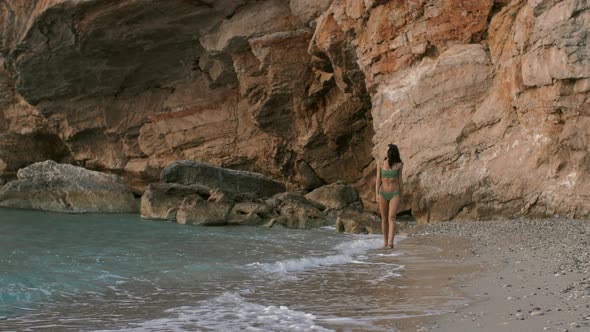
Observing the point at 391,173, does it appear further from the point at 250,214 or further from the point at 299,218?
the point at 250,214

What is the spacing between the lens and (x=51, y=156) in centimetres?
2667

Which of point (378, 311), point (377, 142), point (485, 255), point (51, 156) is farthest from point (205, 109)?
point (378, 311)

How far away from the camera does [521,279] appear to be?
4887 millimetres

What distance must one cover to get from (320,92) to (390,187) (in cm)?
1093

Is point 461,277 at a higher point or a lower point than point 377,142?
lower

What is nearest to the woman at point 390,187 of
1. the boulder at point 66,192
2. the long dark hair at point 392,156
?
the long dark hair at point 392,156

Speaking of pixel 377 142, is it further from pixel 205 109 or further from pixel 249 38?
pixel 205 109

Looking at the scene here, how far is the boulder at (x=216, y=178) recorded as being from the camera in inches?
684

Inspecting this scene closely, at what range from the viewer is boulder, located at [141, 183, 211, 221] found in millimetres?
14324

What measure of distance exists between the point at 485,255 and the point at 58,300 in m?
4.27

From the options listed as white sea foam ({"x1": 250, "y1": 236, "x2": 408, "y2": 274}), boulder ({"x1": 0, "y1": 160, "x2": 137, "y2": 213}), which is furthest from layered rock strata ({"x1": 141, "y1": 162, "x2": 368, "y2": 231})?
white sea foam ({"x1": 250, "y1": 236, "x2": 408, "y2": 274})

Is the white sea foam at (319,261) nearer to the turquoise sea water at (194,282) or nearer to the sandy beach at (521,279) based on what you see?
the turquoise sea water at (194,282)

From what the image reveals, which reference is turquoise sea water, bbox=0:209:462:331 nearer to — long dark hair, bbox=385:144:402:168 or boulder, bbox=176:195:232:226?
long dark hair, bbox=385:144:402:168

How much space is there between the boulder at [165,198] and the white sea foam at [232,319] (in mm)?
9698
